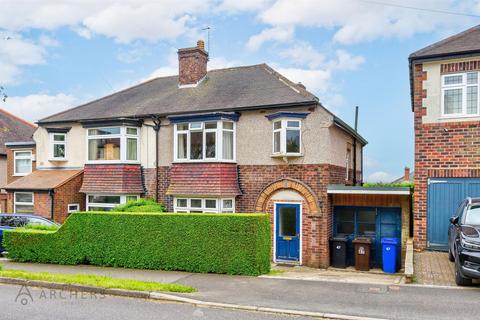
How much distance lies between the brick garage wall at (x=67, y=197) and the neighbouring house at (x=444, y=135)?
45.2 ft

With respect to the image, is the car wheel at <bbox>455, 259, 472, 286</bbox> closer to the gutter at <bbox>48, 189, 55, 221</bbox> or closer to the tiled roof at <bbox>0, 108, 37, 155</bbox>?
the gutter at <bbox>48, 189, 55, 221</bbox>

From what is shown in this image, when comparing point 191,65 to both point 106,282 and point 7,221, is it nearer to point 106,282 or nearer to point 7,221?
point 7,221

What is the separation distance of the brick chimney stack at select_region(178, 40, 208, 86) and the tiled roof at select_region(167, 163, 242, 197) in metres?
4.87

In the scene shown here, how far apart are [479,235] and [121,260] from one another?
363 inches

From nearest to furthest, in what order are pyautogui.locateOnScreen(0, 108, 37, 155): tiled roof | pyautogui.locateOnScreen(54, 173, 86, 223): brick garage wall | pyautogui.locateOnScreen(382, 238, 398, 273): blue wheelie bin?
pyautogui.locateOnScreen(382, 238, 398, 273): blue wheelie bin, pyautogui.locateOnScreen(54, 173, 86, 223): brick garage wall, pyautogui.locateOnScreen(0, 108, 37, 155): tiled roof

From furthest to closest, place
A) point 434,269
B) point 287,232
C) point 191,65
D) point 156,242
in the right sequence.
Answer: point 191,65, point 287,232, point 156,242, point 434,269

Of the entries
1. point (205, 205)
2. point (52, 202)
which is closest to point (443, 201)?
point (205, 205)

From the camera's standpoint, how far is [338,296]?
884cm

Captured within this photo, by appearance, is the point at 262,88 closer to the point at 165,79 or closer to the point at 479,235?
the point at 165,79

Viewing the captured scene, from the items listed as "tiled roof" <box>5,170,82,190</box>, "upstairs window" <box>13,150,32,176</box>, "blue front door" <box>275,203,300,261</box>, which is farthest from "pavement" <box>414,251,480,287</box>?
"upstairs window" <box>13,150,32,176</box>

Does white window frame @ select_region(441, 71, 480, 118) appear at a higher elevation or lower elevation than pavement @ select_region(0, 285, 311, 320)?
higher

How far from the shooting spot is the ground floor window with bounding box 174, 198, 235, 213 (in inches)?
664

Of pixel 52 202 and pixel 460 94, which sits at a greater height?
pixel 460 94

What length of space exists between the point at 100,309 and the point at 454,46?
12138 mm
